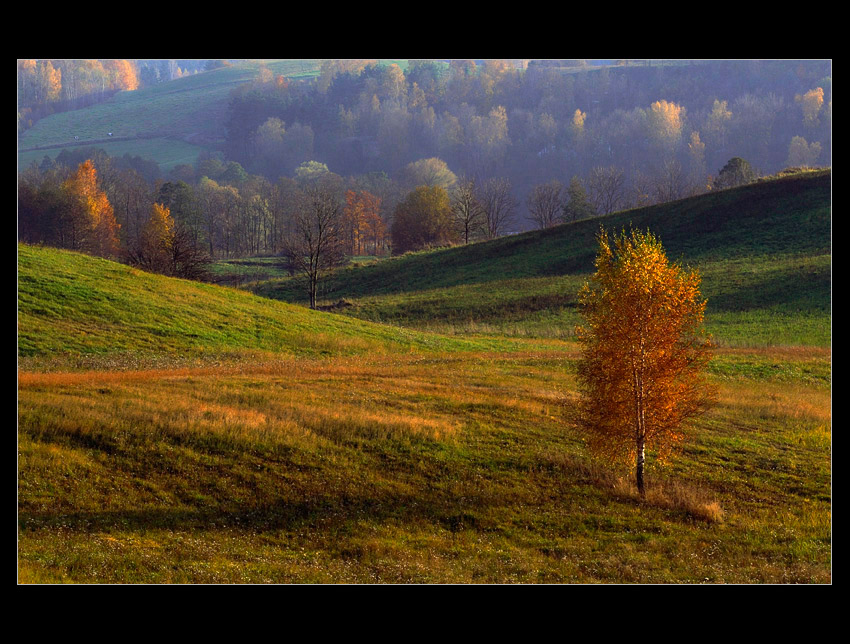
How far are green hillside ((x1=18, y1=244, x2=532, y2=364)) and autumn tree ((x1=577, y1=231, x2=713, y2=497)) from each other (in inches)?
1043

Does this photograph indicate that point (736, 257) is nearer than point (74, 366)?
No

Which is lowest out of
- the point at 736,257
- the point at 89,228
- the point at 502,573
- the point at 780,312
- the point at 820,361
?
the point at 502,573

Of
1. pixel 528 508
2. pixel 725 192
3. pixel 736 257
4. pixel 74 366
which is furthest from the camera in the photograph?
pixel 725 192

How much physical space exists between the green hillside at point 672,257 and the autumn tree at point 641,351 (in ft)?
120

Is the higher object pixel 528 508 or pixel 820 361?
pixel 820 361

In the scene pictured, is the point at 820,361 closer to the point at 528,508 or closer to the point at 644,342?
the point at 644,342

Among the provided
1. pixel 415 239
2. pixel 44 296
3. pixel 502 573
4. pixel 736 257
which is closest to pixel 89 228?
pixel 415 239

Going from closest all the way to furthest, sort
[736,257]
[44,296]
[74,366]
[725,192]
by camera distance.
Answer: [74,366] → [44,296] → [736,257] → [725,192]

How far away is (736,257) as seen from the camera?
8300 cm

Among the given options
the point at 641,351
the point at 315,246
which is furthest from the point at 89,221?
the point at 641,351

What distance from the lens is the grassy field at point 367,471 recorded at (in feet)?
54.5

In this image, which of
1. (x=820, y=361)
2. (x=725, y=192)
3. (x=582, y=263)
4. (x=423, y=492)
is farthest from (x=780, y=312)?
(x=423, y=492)

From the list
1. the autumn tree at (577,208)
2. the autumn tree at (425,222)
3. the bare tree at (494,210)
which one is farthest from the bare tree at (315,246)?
the autumn tree at (577,208)

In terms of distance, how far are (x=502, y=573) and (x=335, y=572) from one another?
152 inches
